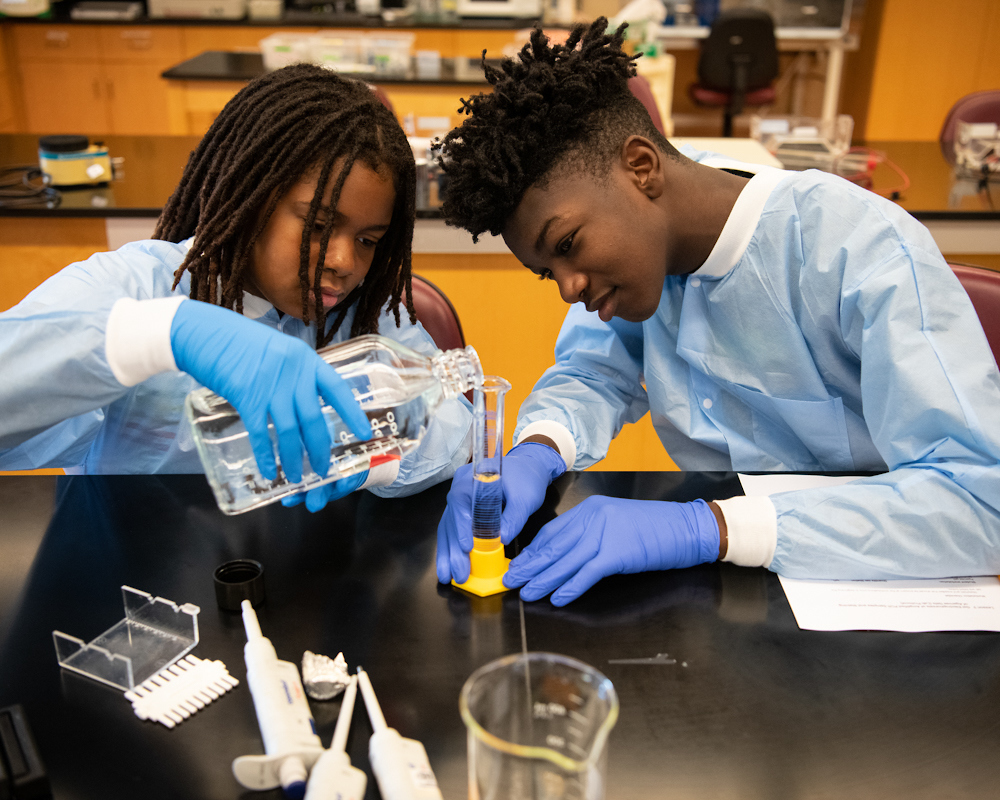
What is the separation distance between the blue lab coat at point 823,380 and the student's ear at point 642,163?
15 cm

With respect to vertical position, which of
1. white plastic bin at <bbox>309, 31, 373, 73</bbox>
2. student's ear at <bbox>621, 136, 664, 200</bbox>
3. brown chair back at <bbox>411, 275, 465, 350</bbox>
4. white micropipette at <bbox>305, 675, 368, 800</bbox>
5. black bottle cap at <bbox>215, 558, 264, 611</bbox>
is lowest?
black bottle cap at <bbox>215, 558, 264, 611</bbox>

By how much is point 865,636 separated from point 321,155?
85cm

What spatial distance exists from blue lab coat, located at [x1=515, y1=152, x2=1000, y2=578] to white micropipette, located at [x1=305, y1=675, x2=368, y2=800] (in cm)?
52

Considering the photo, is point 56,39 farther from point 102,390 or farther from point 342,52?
point 102,390

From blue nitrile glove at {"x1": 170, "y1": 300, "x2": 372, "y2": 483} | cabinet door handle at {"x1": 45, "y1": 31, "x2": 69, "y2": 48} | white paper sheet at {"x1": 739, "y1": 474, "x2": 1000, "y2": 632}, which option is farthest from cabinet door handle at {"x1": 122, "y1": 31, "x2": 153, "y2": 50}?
white paper sheet at {"x1": 739, "y1": 474, "x2": 1000, "y2": 632}

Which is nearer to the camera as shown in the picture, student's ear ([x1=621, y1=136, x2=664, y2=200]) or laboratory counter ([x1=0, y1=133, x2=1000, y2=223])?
student's ear ([x1=621, y1=136, x2=664, y2=200])

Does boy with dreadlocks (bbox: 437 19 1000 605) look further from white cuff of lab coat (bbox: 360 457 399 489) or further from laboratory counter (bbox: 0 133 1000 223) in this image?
laboratory counter (bbox: 0 133 1000 223)

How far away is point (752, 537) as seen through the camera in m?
0.94

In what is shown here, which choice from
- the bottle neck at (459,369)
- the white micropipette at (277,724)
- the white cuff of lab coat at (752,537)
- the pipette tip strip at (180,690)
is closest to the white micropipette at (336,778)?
the white micropipette at (277,724)

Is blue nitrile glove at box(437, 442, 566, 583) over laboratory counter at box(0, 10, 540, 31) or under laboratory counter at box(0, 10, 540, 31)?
under

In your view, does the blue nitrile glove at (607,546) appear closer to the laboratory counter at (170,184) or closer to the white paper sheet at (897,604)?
the white paper sheet at (897,604)

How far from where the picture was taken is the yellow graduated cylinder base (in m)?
0.91

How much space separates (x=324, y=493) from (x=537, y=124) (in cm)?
54

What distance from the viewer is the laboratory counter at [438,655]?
68 cm
